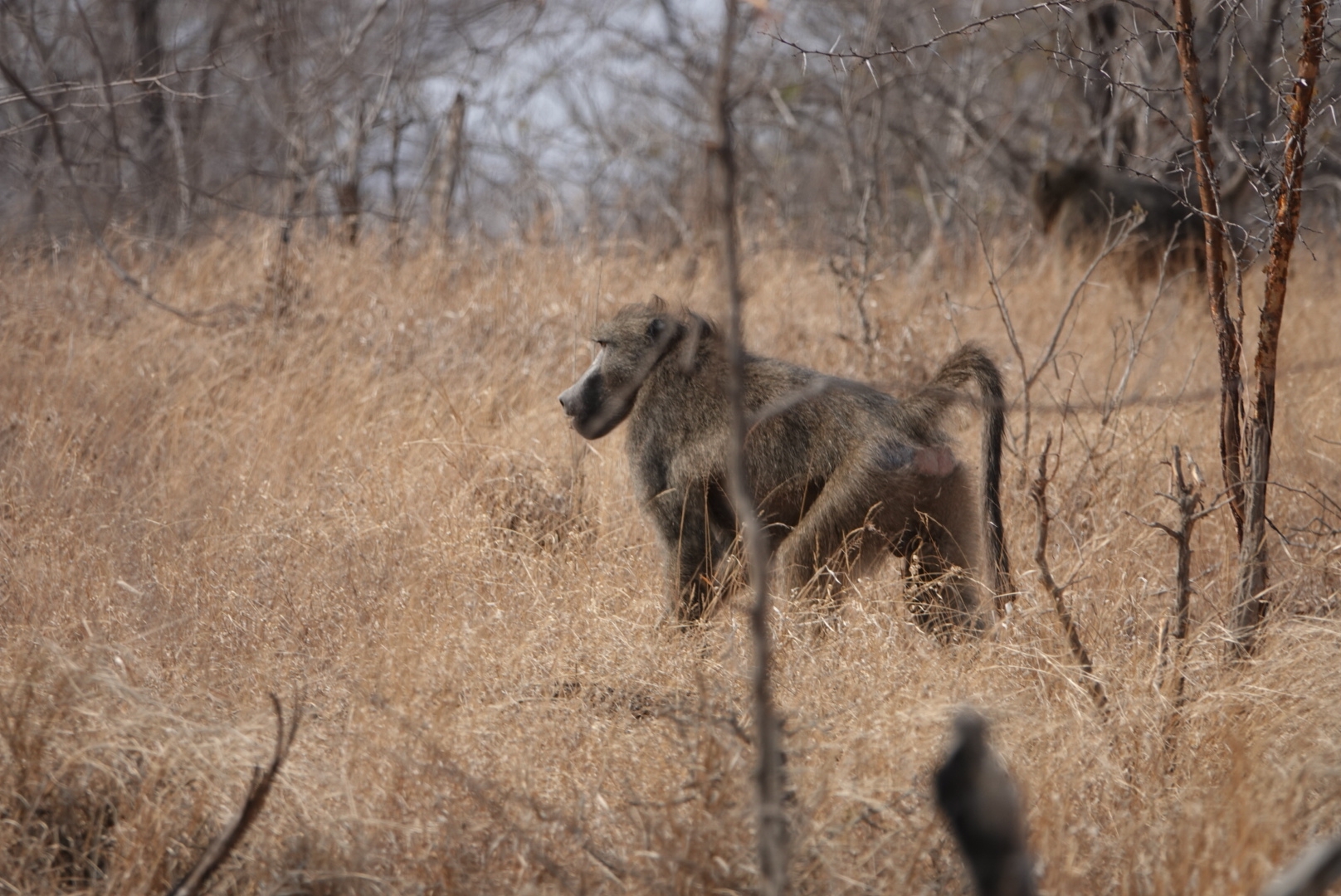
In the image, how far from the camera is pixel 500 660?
3021mm

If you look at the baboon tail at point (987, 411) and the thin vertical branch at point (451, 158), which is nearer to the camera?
the baboon tail at point (987, 411)

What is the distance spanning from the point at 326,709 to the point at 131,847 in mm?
680

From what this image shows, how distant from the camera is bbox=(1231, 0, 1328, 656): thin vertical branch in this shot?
3021 millimetres

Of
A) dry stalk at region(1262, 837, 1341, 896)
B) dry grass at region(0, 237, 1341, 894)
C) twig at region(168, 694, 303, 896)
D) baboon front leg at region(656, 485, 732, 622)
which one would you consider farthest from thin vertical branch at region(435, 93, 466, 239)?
dry stalk at region(1262, 837, 1341, 896)

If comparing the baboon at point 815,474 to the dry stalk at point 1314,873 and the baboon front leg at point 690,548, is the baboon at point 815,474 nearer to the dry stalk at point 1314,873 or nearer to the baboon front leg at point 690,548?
the baboon front leg at point 690,548

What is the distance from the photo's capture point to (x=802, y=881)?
2109 millimetres

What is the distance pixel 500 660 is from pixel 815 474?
1055mm

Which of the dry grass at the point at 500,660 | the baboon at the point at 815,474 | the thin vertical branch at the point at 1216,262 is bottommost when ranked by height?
the dry grass at the point at 500,660

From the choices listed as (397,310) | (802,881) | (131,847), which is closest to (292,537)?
(131,847)

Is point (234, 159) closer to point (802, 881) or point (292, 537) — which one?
point (292, 537)

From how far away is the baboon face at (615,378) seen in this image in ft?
12.8

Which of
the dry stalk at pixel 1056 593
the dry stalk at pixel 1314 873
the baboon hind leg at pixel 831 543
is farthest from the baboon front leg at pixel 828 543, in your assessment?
the dry stalk at pixel 1314 873

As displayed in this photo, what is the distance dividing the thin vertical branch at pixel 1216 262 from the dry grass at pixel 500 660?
43 cm

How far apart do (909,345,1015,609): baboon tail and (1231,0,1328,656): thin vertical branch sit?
1.95 feet
